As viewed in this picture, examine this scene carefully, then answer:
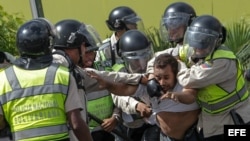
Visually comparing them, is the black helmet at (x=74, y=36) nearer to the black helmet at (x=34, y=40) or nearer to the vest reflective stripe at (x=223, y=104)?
the black helmet at (x=34, y=40)

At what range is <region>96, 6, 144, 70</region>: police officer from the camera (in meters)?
6.15

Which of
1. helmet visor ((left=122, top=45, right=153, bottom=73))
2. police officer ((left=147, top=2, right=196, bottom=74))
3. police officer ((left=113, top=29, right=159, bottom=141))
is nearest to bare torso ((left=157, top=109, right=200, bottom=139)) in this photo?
police officer ((left=113, top=29, right=159, bottom=141))

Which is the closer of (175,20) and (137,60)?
(137,60)

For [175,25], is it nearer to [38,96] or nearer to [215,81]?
[215,81]

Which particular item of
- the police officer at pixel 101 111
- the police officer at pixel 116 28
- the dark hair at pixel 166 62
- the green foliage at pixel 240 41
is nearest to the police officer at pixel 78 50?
the dark hair at pixel 166 62

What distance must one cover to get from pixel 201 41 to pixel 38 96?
1.34m

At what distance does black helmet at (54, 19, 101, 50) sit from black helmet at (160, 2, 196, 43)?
0.73 meters

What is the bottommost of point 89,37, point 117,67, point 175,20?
point 117,67

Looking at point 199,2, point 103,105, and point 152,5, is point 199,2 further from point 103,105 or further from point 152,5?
point 103,105

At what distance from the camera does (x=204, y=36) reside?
495 cm

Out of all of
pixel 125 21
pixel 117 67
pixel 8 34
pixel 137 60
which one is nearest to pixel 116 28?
pixel 125 21

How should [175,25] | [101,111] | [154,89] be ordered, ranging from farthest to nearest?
[101,111] → [175,25] → [154,89]

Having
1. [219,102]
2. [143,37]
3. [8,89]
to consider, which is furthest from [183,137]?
[8,89]

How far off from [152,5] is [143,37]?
3721 mm
